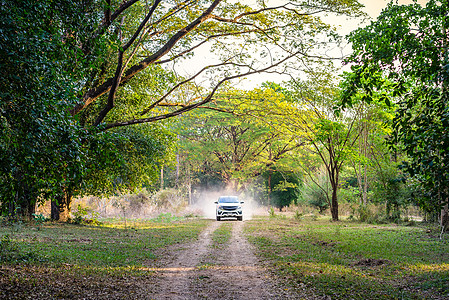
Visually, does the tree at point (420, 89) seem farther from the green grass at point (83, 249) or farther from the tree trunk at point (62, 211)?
the tree trunk at point (62, 211)

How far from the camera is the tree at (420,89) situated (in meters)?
4.80

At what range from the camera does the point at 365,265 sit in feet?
27.6

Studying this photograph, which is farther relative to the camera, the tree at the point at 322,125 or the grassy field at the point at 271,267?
the tree at the point at 322,125

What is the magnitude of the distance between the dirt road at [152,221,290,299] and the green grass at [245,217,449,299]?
64 centimetres

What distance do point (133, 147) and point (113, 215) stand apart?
48.3ft

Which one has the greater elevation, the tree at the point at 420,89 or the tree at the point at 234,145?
the tree at the point at 234,145

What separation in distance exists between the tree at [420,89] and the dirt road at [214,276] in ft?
10.1

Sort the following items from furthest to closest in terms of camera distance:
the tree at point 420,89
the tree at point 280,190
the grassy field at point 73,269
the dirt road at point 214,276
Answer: the tree at point 280,190 → the dirt road at point 214,276 → the grassy field at point 73,269 → the tree at point 420,89

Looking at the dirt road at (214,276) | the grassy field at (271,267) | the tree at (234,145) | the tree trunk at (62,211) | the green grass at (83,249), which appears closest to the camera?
the grassy field at (271,267)

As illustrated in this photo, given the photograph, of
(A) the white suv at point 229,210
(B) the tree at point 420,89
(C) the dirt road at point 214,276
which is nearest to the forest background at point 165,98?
(B) the tree at point 420,89

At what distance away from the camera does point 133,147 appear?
15961mm

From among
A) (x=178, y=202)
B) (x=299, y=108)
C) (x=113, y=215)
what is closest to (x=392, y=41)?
(x=299, y=108)

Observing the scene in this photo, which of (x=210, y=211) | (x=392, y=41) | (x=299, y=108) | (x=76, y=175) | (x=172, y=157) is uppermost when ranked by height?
(x=299, y=108)

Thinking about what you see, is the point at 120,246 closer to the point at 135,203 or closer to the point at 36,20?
the point at 36,20
